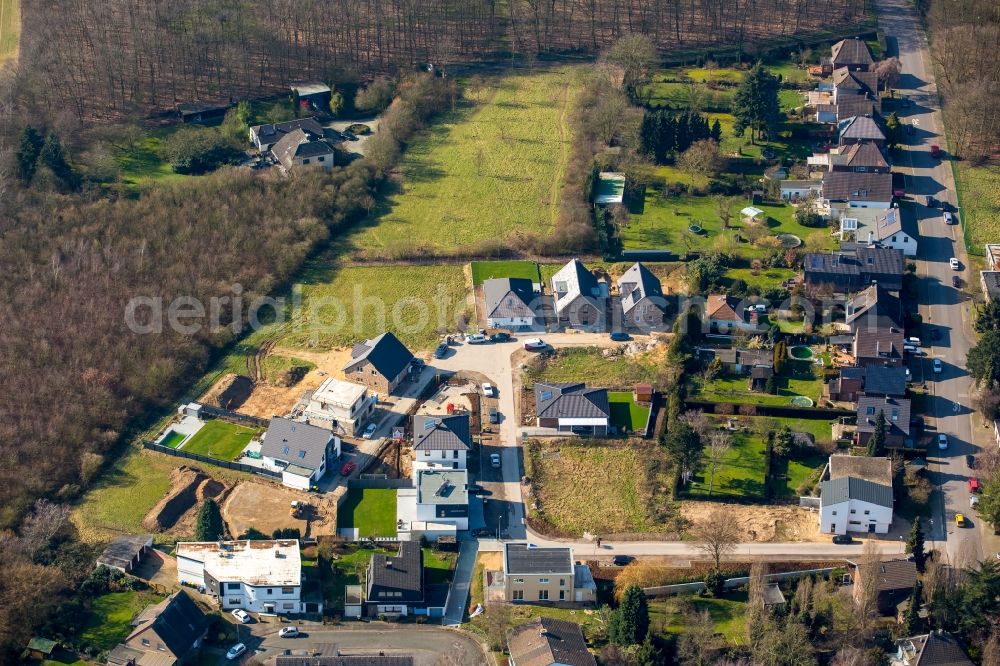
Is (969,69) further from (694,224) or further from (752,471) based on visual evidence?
(752,471)

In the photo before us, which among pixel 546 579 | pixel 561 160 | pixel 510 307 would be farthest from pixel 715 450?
pixel 561 160

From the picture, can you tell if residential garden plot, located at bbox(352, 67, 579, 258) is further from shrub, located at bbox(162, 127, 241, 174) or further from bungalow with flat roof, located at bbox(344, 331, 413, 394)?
shrub, located at bbox(162, 127, 241, 174)

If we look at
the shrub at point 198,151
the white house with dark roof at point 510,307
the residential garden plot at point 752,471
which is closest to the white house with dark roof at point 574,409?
the residential garden plot at point 752,471

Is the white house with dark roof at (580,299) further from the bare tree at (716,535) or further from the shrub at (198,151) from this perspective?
the shrub at (198,151)

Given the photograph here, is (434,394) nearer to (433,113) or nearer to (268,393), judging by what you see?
(268,393)

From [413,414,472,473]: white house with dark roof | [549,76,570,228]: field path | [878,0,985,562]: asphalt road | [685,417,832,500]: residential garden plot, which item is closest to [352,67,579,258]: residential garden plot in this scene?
[549,76,570,228]: field path

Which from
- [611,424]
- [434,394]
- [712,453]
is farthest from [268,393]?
[712,453]
